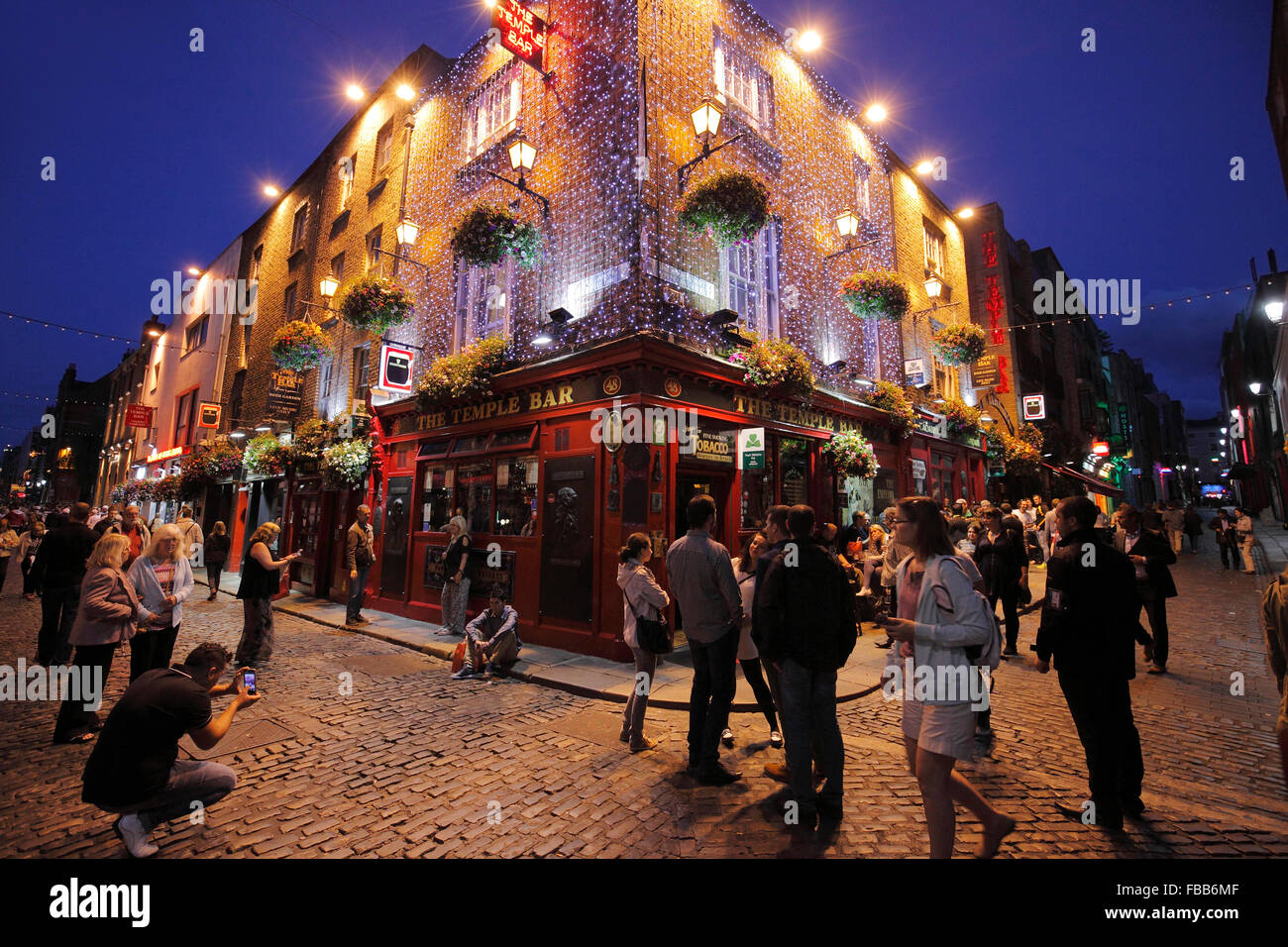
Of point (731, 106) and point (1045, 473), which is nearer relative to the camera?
point (731, 106)

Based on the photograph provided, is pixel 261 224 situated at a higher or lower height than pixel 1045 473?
higher

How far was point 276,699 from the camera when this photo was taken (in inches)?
257

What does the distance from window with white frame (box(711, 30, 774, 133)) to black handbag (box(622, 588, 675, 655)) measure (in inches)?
454

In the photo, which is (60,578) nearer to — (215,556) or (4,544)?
(215,556)

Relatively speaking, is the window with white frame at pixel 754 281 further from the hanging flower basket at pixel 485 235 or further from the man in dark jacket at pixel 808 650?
the man in dark jacket at pixel 808 650

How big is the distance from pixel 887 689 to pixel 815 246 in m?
11.2

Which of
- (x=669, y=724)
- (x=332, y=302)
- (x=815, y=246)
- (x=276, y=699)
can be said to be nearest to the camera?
(x=669, y=724)

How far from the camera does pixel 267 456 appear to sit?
16.0 meters

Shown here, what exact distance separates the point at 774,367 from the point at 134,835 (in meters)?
9.69

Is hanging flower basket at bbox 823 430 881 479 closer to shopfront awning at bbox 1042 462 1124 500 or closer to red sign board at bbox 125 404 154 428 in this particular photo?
shopfront awning at bbox 1042 462 1124 500

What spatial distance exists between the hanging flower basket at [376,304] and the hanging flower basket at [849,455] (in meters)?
10.4

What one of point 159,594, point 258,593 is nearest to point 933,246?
point 258,593

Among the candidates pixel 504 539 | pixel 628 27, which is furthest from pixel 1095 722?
pixel 628 27
